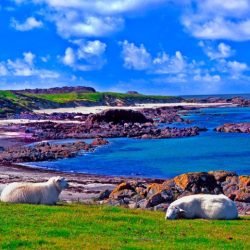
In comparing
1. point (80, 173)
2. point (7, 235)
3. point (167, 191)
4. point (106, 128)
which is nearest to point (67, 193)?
point (167, 191)

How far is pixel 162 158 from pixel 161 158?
0.49 feet

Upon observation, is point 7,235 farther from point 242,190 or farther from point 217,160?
point 217,160

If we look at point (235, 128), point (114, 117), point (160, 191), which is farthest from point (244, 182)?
point (114, 117)

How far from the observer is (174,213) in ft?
75.9

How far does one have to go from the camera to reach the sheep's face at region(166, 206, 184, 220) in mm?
23031

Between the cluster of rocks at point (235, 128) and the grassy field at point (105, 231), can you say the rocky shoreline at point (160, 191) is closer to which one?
the grassy field at point (105, 231)

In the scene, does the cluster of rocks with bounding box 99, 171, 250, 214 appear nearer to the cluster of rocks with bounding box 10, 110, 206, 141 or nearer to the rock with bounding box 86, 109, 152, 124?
the cluster of rocks with bounding box 10, 110, 206, 141

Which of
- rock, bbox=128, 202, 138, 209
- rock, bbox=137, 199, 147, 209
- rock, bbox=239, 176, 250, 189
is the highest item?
rock, bbox=239, 176, 250, 189

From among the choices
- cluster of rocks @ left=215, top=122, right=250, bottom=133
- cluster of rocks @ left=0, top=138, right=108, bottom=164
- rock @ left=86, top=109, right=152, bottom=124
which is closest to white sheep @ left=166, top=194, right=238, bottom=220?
cluster of rocks @ left=0, top=138, right=108, bottom=164

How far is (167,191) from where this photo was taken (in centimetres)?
3152

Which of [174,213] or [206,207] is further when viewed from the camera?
[206,207]

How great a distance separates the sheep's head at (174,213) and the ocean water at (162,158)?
32.6 metres

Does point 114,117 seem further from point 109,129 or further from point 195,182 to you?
point 195,182

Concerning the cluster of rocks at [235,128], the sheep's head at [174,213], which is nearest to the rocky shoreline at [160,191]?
the sheep's head at [174,213]
